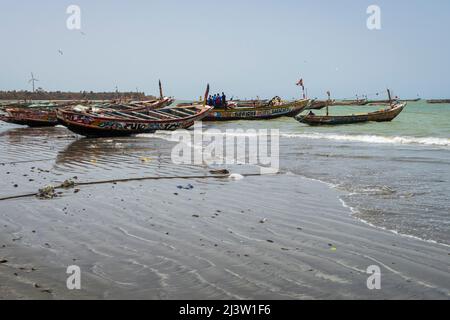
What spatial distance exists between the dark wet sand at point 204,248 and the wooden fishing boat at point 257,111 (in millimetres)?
28550

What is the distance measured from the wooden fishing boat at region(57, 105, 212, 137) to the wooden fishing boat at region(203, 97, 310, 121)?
32.2 ft

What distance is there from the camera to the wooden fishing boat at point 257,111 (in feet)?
121

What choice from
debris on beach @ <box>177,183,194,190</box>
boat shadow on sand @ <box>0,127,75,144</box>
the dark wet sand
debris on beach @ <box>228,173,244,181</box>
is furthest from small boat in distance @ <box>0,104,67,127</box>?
A: debris on beach @ <box>177,183,194,190</box>

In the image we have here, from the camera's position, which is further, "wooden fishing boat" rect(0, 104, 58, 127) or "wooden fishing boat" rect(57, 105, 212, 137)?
"wooden fishing boat" rect(0, 104, 58, 127)

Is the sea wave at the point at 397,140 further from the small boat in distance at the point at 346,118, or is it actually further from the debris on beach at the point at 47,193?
the debris on beach at the point at 47,193

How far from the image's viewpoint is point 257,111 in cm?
3938

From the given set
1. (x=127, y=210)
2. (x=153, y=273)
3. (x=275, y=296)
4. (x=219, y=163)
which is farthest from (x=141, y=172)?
(x=275, y=296)

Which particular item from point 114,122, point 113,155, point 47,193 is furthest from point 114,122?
point 47,193

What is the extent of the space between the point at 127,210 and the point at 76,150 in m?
10.4

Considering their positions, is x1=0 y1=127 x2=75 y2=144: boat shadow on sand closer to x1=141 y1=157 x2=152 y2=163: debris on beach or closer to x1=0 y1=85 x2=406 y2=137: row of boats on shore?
x1=0 y1=85 x2=406 y2=137: row of boats on shore

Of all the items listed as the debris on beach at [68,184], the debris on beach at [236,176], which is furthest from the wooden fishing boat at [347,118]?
the debris on beach at [68,184]

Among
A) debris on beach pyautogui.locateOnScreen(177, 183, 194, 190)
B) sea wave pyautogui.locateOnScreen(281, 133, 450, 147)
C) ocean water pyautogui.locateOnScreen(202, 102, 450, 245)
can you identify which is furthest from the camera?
sea wave pyautogui.locateOnScreen(281, 133, 450, 147)

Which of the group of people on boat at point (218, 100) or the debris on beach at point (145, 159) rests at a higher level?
the group of people on boat at point (218, 100)

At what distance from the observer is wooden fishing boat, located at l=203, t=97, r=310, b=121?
121ft
